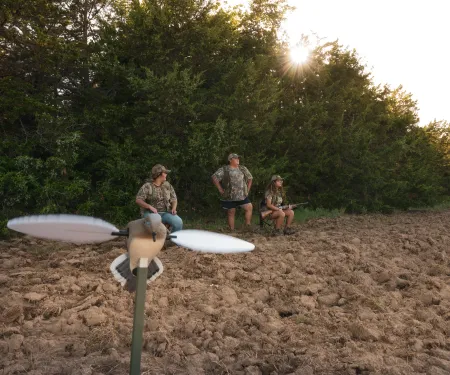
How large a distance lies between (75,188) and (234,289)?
18.3 feet

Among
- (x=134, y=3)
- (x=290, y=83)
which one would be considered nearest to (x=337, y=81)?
(x=290, y=83)

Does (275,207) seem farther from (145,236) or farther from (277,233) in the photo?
(145,236)

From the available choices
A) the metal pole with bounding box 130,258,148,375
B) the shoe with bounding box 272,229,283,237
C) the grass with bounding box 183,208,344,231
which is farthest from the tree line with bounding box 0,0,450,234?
the metal pole with bounding box 130,258,148,375

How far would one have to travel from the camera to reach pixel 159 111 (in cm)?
1098

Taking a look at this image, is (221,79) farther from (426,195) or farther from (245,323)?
(426,195)

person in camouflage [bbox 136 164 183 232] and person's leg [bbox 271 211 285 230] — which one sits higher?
person in camouflage [bbox 136 164 183 232]

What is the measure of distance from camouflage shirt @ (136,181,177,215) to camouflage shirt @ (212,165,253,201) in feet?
6.58

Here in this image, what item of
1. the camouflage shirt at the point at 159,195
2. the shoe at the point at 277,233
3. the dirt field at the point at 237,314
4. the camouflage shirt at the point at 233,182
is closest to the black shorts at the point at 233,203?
the camouflage shirt at the point at 233,182

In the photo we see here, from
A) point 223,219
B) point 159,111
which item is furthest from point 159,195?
point 223,219

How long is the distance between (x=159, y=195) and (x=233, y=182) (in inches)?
91.9

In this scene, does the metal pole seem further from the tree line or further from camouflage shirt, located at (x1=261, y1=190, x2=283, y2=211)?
the tree line

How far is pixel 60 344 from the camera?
347 cm

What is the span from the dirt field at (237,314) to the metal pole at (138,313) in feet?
3.63

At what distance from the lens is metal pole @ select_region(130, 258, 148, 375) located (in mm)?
2023
